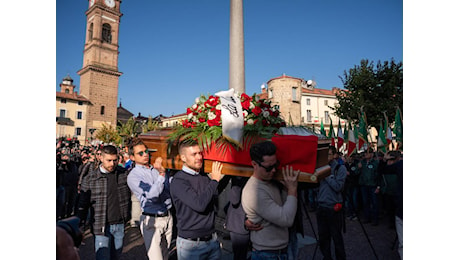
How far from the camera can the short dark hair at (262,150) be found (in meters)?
2.17

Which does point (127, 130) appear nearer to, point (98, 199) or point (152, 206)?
point (98, 199)

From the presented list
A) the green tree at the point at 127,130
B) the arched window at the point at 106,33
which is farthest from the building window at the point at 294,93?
the arched window at the point at 106,33

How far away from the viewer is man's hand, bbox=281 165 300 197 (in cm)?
216

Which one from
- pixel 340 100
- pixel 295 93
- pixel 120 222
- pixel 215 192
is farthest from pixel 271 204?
pixel 295 93

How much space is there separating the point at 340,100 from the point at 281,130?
68.6 ft

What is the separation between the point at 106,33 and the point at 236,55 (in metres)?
53.4

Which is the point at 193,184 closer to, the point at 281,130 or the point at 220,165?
the point at 220,165

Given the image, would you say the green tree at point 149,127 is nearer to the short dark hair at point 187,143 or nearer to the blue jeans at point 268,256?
the short dark hair at point 187,143

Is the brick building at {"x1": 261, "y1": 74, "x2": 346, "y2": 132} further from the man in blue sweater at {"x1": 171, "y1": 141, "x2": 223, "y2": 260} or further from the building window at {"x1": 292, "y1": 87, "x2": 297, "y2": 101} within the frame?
the man in blue sweater at {"x1": 171, "y1": 141, "x2": 223, "y2": 260}

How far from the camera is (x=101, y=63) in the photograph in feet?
157

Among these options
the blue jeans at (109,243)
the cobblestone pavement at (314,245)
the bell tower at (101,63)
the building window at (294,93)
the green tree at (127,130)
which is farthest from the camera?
the bell tower at (101,63)

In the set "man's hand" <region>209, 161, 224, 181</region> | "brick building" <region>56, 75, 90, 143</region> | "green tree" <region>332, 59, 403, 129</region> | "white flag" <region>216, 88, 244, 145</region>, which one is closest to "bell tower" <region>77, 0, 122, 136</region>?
"brick building" <region>56, 75, 90, 143</region>

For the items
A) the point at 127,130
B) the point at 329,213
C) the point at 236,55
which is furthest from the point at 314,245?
the point at 127,130

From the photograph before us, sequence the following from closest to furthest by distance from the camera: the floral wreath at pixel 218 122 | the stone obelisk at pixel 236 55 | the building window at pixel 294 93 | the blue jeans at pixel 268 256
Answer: the blue jeans at pixel 268 256, the floral wreath at pixel 218 122, the stone obelisk at pixel 236 55, the building window at pixel 294 93
